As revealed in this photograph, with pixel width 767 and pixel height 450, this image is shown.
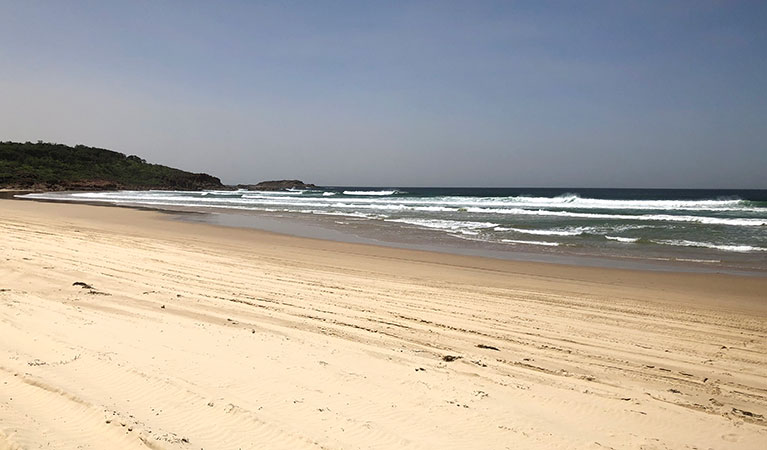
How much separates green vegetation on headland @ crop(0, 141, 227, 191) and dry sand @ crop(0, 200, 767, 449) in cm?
6583

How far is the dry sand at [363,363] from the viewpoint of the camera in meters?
3.03

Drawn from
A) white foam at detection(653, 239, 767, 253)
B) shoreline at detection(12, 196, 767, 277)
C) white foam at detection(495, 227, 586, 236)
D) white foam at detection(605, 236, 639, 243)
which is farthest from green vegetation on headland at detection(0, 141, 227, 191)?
white foam at detection(653, 239, 767, 253)

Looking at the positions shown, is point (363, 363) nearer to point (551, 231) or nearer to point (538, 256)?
point (538, 256)

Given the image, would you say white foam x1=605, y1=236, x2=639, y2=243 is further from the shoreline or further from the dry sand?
the dry sand

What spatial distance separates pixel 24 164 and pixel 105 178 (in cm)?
1014

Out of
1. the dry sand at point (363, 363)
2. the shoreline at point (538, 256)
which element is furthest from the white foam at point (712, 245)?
the dry sand at point (363, 363)

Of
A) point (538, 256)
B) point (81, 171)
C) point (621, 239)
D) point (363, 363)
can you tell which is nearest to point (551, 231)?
point (621, 239)

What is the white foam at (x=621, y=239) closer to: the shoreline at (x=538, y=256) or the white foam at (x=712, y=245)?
the white foam at (x=712, y=245)

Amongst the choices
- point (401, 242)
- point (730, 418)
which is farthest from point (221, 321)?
point (401, 242)

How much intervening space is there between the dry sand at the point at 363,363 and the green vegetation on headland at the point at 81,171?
6583cm

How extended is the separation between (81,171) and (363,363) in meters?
82.9

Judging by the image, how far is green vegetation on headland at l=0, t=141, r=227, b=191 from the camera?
62031mm

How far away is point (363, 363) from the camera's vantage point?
4164 mm

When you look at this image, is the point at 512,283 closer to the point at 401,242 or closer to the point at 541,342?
the point at 541,342
